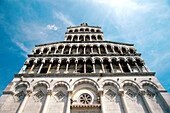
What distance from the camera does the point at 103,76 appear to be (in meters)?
11.8

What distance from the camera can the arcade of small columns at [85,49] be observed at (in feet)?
51.7

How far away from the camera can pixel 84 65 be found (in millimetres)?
13156

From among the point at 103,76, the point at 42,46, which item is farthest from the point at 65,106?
the point at 42,46

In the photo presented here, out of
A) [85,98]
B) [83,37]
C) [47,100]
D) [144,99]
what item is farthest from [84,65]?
[83,37]

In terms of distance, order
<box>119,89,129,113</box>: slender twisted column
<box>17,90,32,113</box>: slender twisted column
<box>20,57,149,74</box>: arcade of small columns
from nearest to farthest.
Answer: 1. <box>119,89,129,113</box>: slender twisted column
2. <box>17,90,32,113</box>: slender twisted column
3. <box>20,57,149,74</box>: arcade of small columns

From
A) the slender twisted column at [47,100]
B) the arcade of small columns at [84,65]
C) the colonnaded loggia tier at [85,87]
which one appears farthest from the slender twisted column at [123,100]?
the slender twisted column at [47,100]

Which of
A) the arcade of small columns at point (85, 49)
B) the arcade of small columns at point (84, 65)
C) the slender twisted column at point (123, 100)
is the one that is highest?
the arcade of small columns at point (85, 49)

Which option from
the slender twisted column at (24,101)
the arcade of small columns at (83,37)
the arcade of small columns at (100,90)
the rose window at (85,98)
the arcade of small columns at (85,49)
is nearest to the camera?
the slender twisted column at (24,101)

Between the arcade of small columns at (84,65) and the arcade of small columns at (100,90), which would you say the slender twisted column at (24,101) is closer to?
the arcade of small columns at (100,90)

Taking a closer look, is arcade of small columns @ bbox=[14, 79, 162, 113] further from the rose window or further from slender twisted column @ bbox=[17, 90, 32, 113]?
the rose window

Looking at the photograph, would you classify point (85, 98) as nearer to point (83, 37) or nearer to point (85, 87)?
point (85, 87)

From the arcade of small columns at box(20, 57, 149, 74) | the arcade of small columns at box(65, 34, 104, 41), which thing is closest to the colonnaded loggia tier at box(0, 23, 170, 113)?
the arcade of small columns at box(20, 57, 149, 74)

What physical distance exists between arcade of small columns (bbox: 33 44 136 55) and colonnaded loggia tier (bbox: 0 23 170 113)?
1.50 meters

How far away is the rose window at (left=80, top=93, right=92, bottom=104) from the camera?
33.5 feet
